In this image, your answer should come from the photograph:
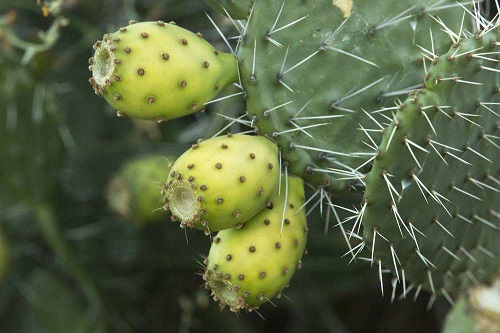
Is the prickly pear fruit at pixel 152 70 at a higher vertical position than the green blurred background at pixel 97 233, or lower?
higher

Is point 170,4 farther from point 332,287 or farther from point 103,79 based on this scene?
point 103,79

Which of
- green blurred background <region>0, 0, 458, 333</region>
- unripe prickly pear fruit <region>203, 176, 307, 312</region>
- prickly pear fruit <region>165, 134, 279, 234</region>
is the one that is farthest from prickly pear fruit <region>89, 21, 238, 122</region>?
green blurred background <region>0, 0, 458, 333</region>

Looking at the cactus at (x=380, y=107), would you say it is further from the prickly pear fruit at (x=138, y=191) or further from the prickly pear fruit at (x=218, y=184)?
the prickly pear fruit at (x=138, y=191)

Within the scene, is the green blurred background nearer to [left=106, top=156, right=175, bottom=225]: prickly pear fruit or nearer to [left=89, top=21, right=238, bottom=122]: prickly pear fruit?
[left=106, top=156, right=175, bottom=225]: prickly pear fruit

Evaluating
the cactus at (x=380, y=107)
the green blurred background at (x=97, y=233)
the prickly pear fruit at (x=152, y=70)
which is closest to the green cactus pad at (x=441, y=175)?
the cactus at (x=380, y=107)

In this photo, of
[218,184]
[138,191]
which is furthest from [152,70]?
[138,191]

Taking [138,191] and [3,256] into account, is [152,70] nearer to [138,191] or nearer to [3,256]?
[138,191]

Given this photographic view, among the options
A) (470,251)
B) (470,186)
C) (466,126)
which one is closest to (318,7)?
(466,126)
